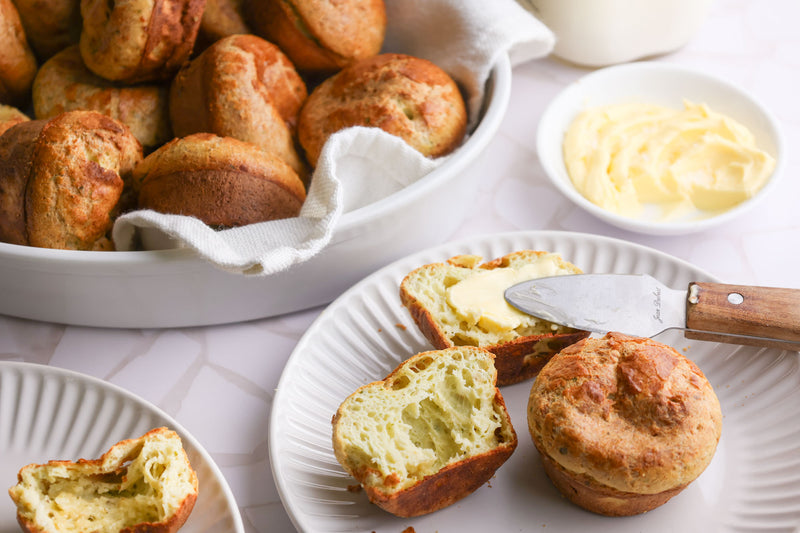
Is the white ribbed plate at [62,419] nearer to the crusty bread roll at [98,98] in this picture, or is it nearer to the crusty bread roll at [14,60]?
the crusty bread roll at [98,98]

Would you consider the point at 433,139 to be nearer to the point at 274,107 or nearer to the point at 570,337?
the point at 274,107

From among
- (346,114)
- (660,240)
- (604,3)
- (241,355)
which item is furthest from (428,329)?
(604,3)

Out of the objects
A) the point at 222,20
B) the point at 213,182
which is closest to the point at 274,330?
the point at 213,182

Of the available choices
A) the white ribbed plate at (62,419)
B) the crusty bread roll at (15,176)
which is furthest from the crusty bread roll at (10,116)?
the white ribbed plate at (62,419)

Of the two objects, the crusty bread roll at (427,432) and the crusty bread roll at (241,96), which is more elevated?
the crusty bread roll at (241,96)

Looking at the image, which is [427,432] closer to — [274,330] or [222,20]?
[274,330]

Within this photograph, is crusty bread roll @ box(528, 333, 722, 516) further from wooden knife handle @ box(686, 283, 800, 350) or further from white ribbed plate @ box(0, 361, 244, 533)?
white ribbed plate @ box(0, 361, 244, 533)

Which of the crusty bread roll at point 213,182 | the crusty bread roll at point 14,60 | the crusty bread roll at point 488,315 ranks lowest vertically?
the crusty bread roll at point 488,315
